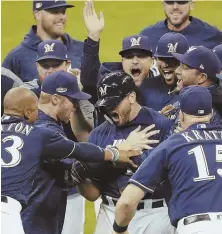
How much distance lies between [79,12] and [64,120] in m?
8.20

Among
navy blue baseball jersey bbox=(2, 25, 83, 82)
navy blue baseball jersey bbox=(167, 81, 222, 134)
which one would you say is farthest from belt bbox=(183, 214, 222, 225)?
navy blue baseball jersey bbox=(2, 25, 83, 82)

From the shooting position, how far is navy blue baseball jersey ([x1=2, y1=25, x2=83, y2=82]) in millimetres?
8898

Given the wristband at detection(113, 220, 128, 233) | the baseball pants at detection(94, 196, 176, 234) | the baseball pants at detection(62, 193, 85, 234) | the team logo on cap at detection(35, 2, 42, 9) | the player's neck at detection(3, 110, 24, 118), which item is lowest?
the baseball pants at detection(62, 193, 85, 234)

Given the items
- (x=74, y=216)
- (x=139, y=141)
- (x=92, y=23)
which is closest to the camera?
(x=139, y=141)

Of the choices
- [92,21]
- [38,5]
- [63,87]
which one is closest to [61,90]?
[63,87]

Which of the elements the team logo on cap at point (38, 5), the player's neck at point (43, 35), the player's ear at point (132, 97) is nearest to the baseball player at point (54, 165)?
the player's ear at point (132, 97)

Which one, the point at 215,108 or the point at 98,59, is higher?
the point at 98,59

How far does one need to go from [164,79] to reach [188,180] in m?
1.96


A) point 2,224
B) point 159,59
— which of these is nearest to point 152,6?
point 159,59

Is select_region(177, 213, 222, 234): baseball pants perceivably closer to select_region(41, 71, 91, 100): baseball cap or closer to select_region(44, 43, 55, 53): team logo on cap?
select_region(41, 71, 91, 100): baseball cap

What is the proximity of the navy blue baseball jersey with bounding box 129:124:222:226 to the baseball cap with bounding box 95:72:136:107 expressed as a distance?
2.72 ft

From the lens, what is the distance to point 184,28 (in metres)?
9.35

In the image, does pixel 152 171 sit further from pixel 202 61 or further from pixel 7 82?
pixel 7 82

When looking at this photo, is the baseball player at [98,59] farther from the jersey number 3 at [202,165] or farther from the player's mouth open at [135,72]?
the jersey number 3 at [202,165]
